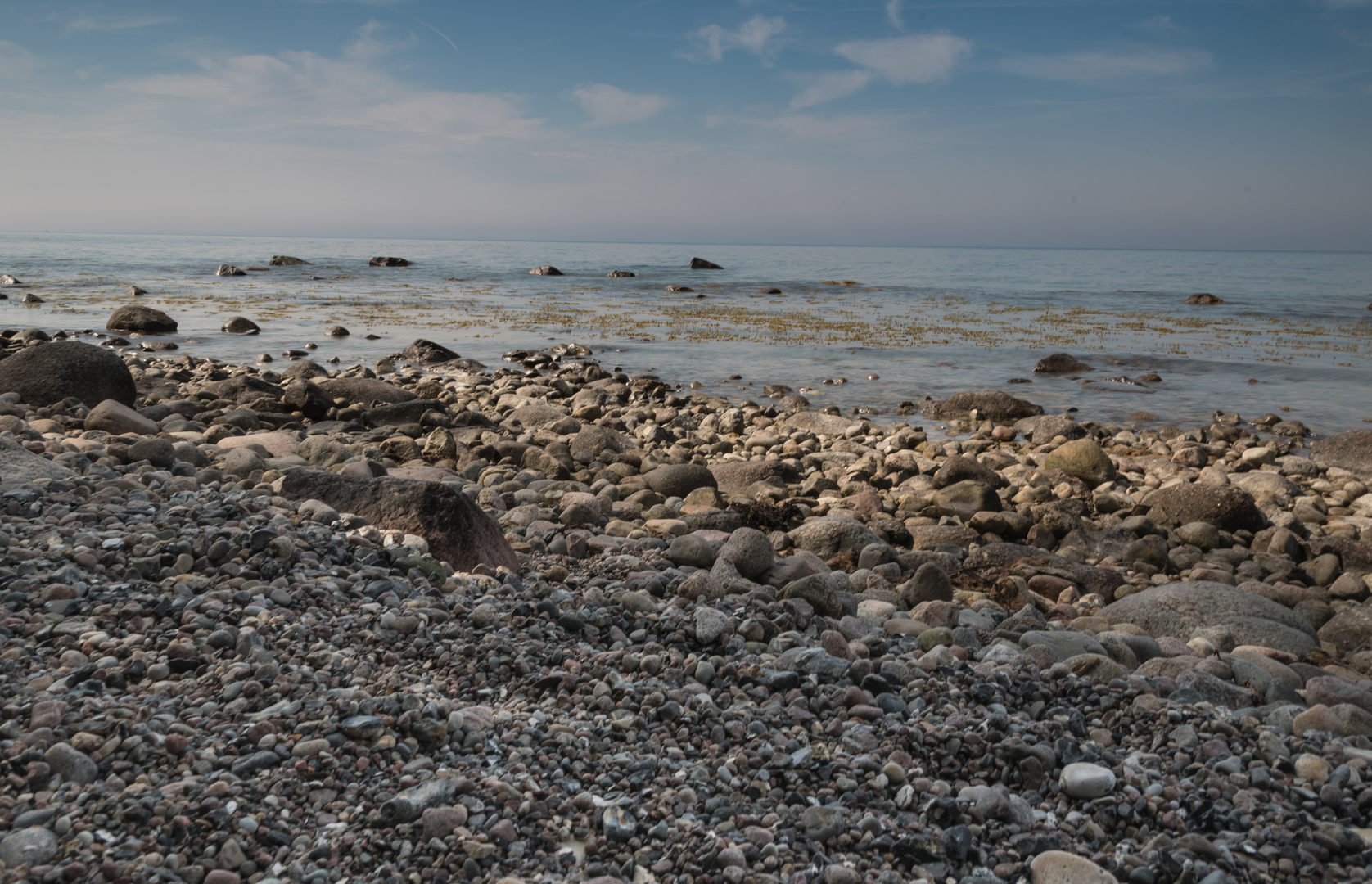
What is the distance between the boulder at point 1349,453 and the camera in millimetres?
11641

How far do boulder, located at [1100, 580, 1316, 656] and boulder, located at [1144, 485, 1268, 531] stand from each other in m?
2.75

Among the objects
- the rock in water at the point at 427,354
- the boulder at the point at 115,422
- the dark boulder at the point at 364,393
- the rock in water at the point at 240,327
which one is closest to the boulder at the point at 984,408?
the dark boulder at the point at 364,393

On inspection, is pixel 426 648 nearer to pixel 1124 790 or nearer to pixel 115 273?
pixel 1124 790

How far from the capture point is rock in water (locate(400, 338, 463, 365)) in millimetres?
21172

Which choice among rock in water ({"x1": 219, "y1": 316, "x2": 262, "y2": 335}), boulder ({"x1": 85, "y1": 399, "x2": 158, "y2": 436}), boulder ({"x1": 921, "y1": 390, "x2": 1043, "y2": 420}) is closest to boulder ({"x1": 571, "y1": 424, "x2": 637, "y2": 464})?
boulder ({"x1": 85, "y1": 399, "x2": 158, "y2": 436})

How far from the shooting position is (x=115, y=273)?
186 ft

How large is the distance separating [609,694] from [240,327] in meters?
27.5

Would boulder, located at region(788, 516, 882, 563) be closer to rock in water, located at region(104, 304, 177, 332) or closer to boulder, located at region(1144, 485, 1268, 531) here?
boulder, located at region(1144, 485, 1268, 531)

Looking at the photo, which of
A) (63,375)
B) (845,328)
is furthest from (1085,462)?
(845,328)

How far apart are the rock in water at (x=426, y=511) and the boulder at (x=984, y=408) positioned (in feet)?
40.2

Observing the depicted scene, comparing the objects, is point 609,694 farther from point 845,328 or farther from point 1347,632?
point 845,328

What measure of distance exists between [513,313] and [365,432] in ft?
81.2

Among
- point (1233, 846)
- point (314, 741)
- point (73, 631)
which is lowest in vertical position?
point (1233, 846)

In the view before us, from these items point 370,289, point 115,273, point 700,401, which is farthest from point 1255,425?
point 115,273
